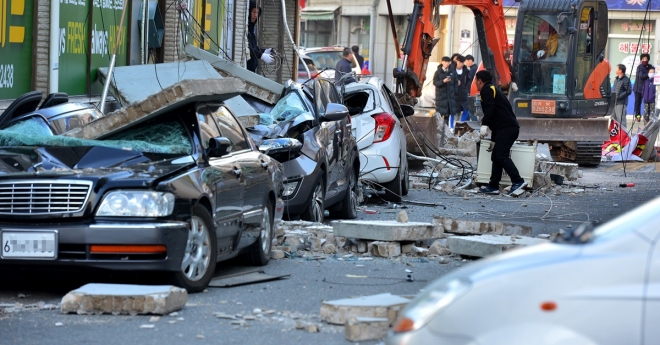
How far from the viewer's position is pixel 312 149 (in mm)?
12219

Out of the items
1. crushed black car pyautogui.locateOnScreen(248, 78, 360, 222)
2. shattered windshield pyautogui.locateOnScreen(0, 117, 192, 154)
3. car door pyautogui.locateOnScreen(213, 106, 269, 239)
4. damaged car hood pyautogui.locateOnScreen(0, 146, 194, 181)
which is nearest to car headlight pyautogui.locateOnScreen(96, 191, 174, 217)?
damaged car hood pyautogui.locateOnScreen(0, 146, 194, 181)

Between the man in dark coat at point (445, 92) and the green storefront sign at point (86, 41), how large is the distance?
16.6m

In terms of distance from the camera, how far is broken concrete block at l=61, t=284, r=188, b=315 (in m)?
7.14

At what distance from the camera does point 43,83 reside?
14.1 metres

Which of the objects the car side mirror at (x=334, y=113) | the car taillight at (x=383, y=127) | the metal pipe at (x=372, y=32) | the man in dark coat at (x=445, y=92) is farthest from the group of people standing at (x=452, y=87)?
the car side mirror at (x=334, y=113)

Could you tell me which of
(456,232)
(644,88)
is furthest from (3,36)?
(644,88)

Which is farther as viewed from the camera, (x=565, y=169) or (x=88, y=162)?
(x=565, y=169)

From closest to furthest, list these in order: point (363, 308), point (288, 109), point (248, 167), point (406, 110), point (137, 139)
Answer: point (363, 308) < point (137, 139) < point (248, 167) < point (288, 109) < point (406, 110)

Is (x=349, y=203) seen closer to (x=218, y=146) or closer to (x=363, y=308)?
(x=218, y=146)

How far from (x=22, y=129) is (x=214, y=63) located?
32.8ft

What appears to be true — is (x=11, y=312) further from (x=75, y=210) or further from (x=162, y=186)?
(x=162, y=186)

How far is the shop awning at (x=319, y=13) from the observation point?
54094mm

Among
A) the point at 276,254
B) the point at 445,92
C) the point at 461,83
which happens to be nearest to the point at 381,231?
the point at 276,254

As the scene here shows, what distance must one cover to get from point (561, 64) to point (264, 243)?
17388mm
